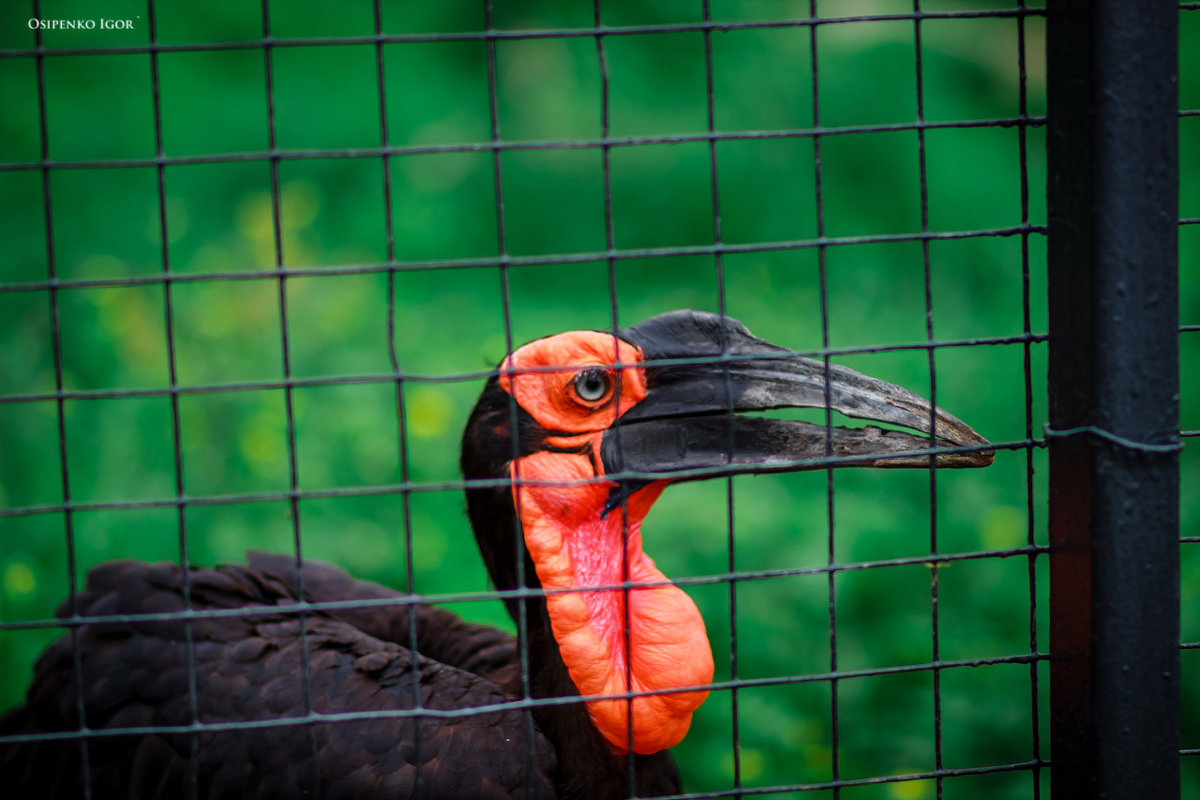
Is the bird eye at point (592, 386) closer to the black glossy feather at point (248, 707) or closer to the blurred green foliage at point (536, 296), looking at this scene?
the black glossy feather at point (248, 707)

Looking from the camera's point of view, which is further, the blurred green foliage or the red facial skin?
the blurred green foliage

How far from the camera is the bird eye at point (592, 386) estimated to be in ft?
5.92

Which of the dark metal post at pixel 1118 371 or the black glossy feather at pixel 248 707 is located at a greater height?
the dark metal post at pixel 1118 371

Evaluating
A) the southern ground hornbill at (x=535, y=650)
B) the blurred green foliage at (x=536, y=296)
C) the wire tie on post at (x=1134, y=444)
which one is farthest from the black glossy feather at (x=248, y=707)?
the wire tie on post at (x=1134, y=444)

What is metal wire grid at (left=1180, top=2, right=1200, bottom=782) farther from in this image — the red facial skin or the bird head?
the red facial skin

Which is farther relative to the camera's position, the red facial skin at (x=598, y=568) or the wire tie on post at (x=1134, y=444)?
the red facial skin at (x=598, y=568)

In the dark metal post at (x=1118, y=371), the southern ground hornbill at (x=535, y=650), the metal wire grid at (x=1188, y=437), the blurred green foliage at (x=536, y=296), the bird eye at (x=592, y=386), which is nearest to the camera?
the dark metal post at (x=1118, y=371)

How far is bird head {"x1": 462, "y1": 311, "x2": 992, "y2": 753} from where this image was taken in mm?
1680

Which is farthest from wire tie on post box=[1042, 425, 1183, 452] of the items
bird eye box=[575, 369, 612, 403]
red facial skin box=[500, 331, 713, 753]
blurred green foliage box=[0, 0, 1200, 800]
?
blurred green foliage box=[0, 0, 1200, 800]

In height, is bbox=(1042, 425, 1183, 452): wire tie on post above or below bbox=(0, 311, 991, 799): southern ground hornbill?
above

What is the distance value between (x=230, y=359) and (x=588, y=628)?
8.10 ft

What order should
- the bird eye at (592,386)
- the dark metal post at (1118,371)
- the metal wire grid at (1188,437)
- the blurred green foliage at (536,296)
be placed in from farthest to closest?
the blurred green foliage at (536,296) < the bird eye at (592,386) < the metal wire grid at (1188,437) < the dark metal post at (1118,371)

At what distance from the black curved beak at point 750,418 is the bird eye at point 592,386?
7cm

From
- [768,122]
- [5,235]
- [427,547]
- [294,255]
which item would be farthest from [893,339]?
[5,235]
